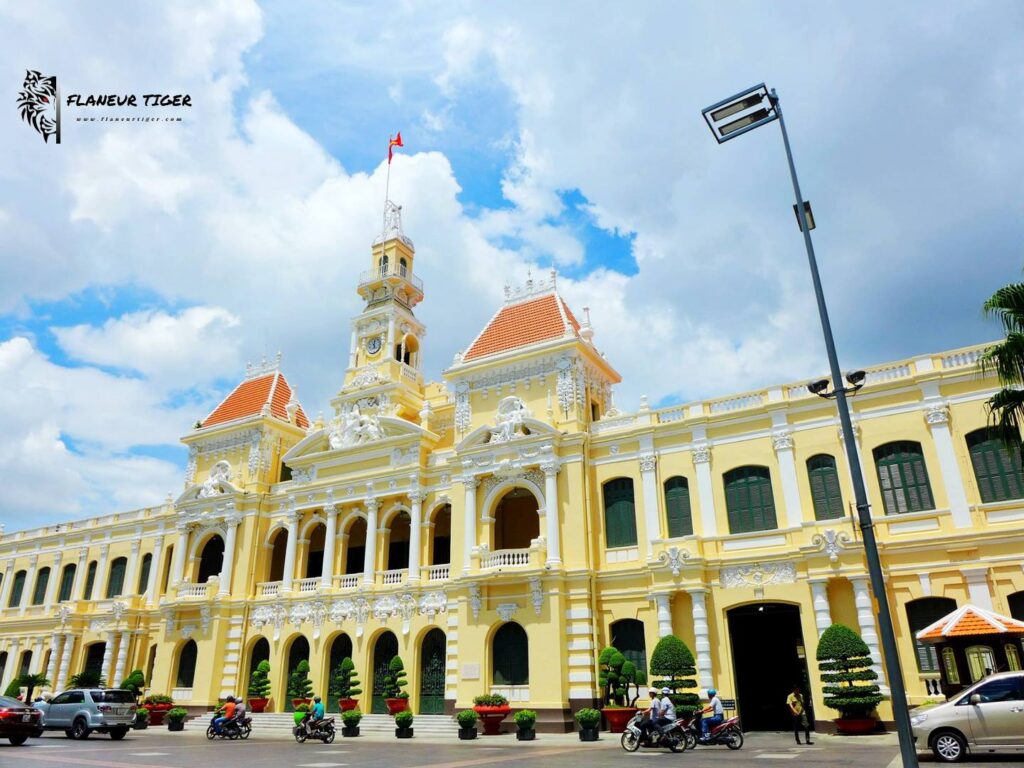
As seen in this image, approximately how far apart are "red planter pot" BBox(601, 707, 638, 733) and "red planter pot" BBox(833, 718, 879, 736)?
625 centimetres

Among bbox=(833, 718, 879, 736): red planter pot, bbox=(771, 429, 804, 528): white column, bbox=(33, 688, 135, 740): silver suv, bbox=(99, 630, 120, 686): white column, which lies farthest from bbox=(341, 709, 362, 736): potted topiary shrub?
bbox=(99, 630, 120, 686): white column

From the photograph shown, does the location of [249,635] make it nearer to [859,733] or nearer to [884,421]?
[859,733]

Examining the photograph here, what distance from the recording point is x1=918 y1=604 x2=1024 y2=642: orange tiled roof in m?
17.0

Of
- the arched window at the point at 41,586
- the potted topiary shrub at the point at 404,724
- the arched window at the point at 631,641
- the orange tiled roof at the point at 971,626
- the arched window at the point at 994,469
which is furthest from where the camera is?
the arched window at the point at 41,586

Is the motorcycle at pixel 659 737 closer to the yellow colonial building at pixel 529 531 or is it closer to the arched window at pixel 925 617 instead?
the yellow colonial building at pixel 529 531

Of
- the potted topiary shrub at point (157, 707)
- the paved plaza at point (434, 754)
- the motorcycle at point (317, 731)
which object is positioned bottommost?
the paved plaza at point (434, 754)

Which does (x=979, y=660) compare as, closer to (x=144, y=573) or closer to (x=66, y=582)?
(x=144, y=573)

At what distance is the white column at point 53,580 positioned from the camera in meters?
44.8

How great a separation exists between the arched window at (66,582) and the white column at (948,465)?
4692 centimetres

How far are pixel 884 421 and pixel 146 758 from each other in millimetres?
23700

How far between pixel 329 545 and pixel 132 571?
625 inches

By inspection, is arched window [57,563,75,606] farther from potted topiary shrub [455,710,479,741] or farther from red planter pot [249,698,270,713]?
potted topiary shrub [455,710,479,741]

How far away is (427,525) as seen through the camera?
32.5 metres

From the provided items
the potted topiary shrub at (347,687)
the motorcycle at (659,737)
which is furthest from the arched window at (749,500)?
the potted topiary shrub at (347,687)
